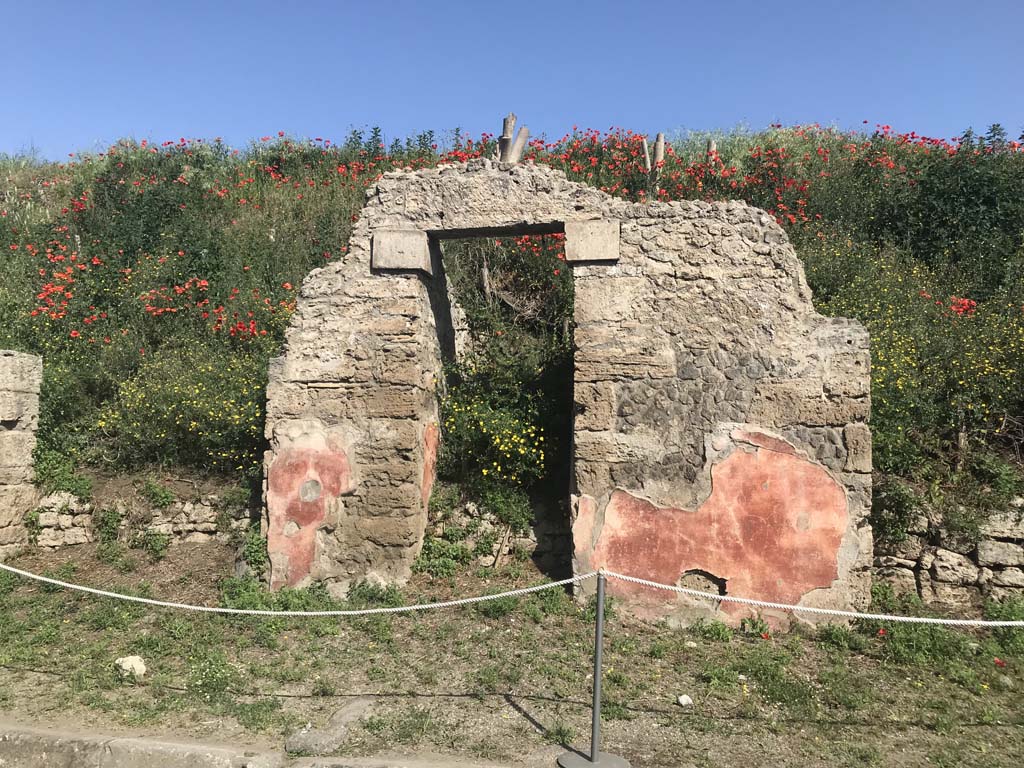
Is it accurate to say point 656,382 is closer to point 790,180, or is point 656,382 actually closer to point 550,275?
point 550,275

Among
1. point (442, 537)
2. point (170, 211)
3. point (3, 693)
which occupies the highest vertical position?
point (170, 211)

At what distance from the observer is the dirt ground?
12.0 ft

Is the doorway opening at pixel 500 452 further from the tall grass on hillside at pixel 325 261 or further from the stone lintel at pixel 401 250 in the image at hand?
the tall grass on hillside at pixel 325 261

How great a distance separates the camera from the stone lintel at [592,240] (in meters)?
5.55

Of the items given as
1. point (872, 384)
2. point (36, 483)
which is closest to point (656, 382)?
point (872, 384)

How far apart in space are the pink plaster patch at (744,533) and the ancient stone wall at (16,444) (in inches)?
199

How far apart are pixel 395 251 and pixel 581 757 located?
387 centimetres

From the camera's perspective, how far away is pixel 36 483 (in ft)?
22.3

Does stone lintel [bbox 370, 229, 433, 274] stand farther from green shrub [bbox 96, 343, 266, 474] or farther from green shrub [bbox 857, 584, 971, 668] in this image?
green shrub [bbox 857, 584, 971, 668]

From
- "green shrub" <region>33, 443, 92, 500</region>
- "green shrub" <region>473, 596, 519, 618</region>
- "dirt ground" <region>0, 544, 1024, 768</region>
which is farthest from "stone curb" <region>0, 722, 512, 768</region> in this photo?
"green shrub" <region>33, 443, 92, 500</region>

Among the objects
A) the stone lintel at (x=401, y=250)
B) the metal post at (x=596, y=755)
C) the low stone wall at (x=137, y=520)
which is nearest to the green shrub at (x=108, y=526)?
the low stone wall at (x=137, y=520)

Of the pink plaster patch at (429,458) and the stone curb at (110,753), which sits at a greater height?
the pink plaster patch at (429,458)

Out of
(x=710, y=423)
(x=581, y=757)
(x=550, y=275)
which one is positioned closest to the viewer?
(x=581, y=757)

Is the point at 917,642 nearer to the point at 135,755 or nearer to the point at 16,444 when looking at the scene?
the point at 135,755
